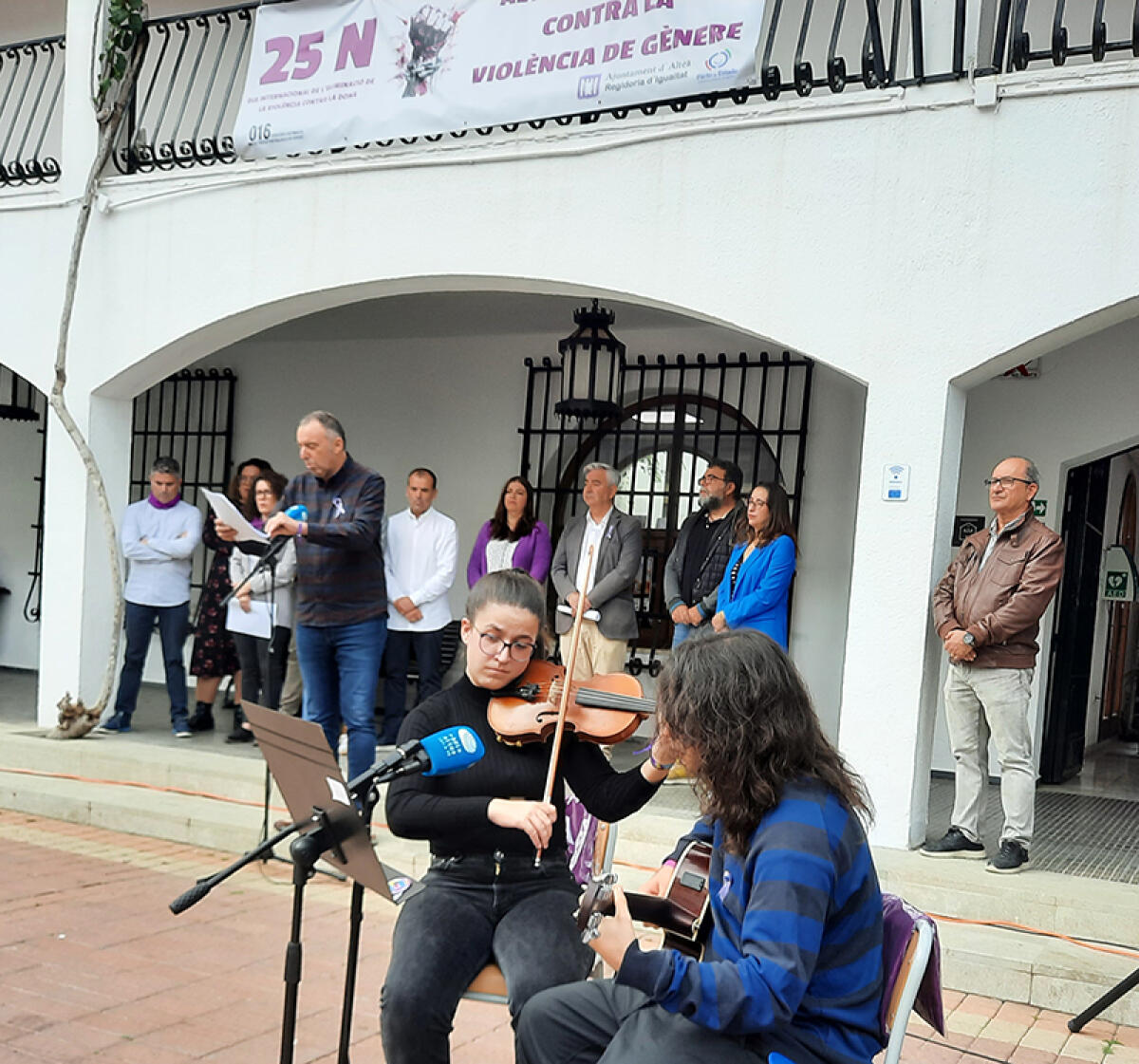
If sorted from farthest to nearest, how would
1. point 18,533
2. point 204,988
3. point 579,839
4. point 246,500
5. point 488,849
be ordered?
point 18,533
point 246,500
point 204,988
point 579,839
point 488,849

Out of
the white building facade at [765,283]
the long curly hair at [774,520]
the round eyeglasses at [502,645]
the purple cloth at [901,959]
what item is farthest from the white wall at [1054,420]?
the purple cloth at [901,959]

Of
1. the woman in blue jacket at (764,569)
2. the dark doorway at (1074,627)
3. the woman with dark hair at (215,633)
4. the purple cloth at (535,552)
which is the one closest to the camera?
the woman in blue jacket at (764,569)

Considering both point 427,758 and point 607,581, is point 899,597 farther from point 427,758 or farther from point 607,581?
point 427,758

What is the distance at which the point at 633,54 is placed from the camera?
6.05 m

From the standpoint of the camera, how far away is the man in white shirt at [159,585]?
7742 millimetres

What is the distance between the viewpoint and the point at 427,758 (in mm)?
2645

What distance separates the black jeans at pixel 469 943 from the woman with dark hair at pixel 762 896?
0.52 metres

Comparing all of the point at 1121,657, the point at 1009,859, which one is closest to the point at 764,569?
the point at 1009,859

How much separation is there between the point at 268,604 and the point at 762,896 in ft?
18.1

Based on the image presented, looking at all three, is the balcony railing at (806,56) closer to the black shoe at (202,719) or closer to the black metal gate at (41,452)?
the black metal gate at (41,452)

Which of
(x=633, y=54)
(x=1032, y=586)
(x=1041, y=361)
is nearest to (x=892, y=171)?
(x=633, y=54)

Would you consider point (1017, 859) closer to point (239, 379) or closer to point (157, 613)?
point (157, 613)

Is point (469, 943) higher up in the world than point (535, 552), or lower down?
lower down

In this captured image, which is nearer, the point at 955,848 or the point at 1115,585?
the point at 955,848
